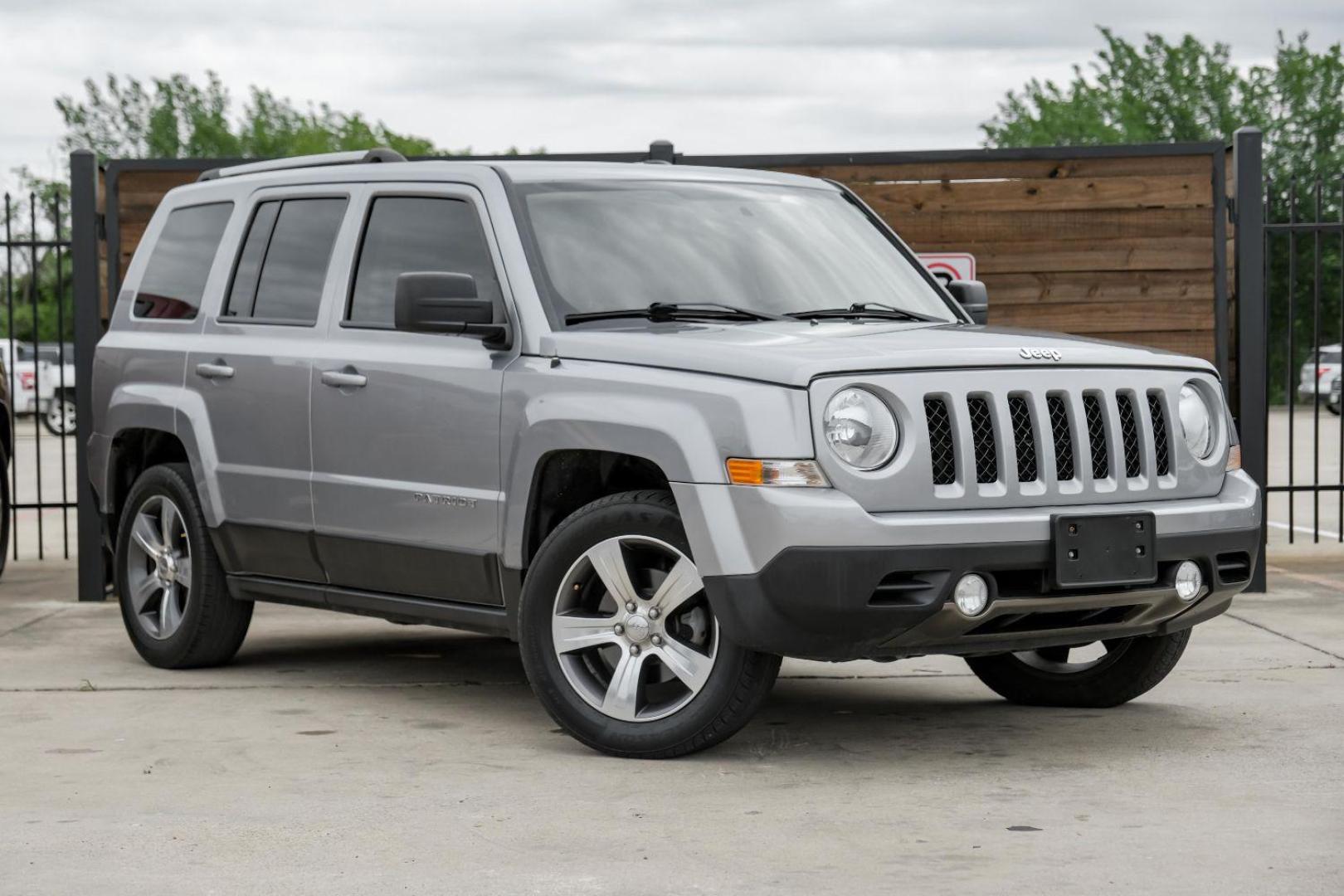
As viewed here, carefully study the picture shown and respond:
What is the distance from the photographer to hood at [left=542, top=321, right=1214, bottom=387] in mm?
5867

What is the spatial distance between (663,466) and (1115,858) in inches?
71.2

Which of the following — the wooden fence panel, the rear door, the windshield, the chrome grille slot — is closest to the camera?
the chrome grille slot

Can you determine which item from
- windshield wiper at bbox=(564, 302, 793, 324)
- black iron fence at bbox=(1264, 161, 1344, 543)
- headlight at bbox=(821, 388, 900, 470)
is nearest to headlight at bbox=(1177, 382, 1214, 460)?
headlight at bbox=(821, 388, 900, 470)

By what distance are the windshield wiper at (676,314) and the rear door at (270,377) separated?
1.32m

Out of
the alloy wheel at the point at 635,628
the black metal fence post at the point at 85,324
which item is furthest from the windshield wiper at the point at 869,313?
the black metal fence post at the point at 85,324

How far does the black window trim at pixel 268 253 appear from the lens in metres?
7.58

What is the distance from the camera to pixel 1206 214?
1102 cm

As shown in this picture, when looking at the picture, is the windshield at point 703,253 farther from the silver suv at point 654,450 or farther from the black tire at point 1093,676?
the black tire at point 1093,676

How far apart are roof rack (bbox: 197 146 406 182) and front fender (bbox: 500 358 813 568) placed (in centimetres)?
141

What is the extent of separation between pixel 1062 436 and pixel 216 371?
3458mm

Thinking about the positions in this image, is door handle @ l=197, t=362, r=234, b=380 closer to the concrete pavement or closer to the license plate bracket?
the concrete pavement

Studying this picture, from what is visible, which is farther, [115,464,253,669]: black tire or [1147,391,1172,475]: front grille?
[115,464,253,669]: black tire

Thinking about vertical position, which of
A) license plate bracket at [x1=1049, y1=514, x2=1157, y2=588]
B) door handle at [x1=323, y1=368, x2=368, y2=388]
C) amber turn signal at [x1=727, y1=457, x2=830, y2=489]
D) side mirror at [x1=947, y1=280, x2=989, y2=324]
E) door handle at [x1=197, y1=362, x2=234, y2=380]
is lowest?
license plate bracket at [x1=1049, y1=514, x2=1157, y2=588]

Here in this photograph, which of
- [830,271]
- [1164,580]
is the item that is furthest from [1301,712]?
[830,271]
